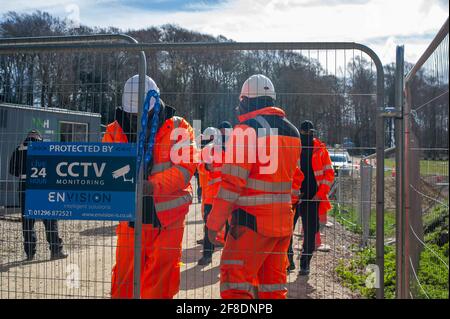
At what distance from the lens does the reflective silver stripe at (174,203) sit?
405 centimetres

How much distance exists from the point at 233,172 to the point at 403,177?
4.28ft

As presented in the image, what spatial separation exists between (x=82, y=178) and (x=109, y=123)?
1.88 ft

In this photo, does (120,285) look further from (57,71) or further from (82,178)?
(57,71)

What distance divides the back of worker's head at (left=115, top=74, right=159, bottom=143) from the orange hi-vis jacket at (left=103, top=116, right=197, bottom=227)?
0.20 ft

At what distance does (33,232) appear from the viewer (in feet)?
15.3

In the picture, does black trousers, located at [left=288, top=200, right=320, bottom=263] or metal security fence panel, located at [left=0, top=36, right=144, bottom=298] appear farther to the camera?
black trousers, located at [left=288, top=200, right=320, bottom=263]

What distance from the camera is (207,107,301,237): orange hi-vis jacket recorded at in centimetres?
385

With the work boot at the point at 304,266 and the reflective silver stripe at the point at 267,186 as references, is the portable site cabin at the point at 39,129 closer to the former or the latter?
the reflective silver stripe at the point at 267,186

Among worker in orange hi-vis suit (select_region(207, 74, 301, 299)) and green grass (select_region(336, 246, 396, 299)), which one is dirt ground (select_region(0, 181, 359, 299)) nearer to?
green grass (select_region(336, 246, 396, 299))

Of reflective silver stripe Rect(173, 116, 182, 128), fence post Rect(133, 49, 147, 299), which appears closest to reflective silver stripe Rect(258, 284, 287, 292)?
fence post Rect(133, 49, 147, 299)

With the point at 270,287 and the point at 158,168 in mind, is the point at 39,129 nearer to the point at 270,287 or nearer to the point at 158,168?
the point at 158,168

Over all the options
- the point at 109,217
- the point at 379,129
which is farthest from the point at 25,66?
the point at 379,129

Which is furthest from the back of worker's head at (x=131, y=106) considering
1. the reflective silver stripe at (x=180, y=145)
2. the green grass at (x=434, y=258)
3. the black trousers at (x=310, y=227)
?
the green grass at (x=434, y=258)
